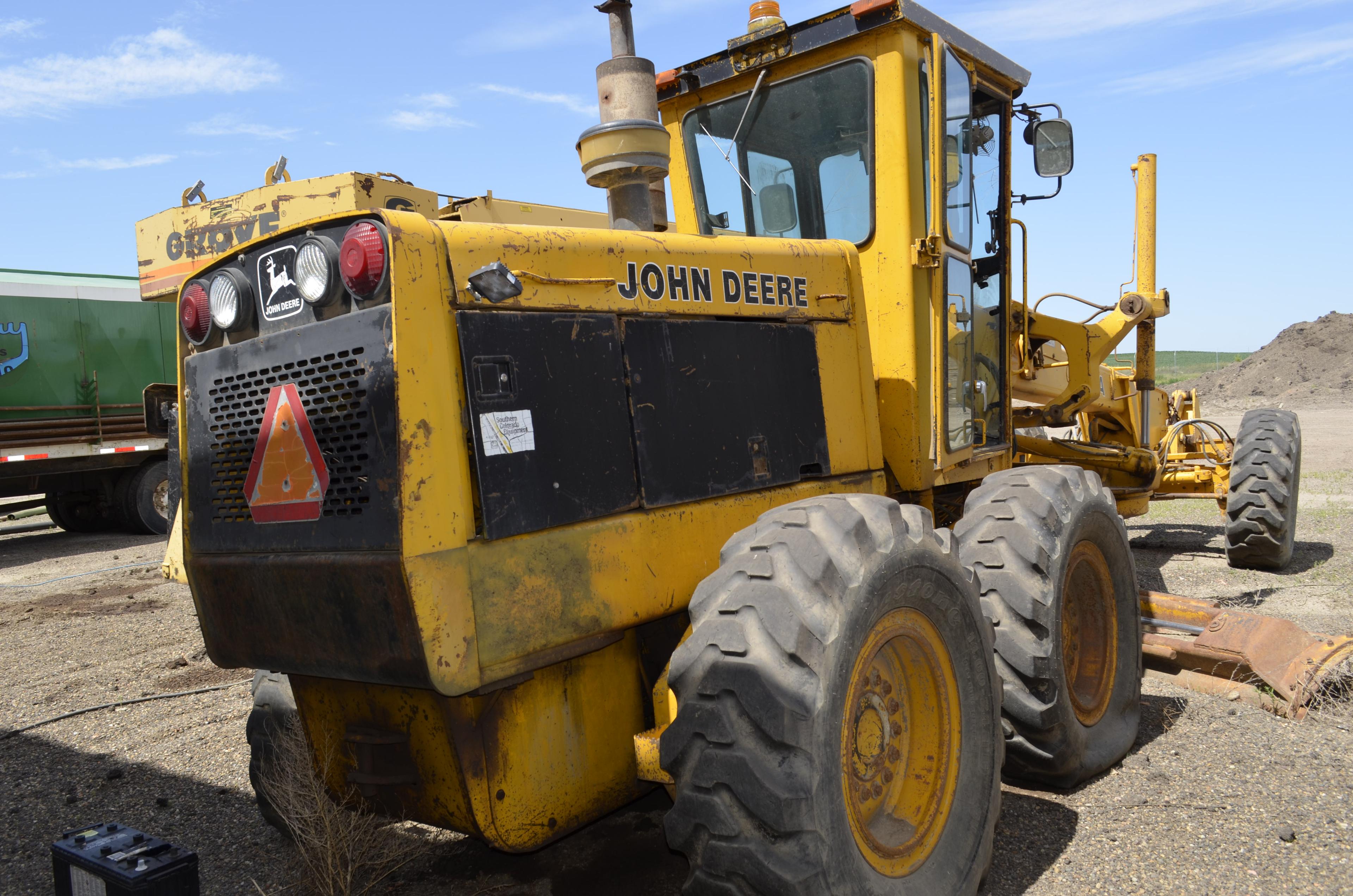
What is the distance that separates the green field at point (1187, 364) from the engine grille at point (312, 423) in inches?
1305

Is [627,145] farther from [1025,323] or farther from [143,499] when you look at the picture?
[143,499]

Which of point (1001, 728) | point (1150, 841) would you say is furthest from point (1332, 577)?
point (1001, 728)

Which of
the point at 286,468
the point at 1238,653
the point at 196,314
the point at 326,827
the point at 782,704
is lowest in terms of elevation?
the point at 1238,653

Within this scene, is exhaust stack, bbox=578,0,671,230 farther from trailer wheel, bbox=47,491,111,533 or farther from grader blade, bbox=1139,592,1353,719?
trailer wheel, bbox=47,491,111,533

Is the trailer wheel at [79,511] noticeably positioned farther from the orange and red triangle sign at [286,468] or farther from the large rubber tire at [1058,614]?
the large rubber tire at [1058,614]

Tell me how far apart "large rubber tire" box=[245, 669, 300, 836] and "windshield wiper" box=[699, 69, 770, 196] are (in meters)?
2.91

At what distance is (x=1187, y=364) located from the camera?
80.4m

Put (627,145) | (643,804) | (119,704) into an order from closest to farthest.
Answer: (627,145)
(643,804)
(119,704)

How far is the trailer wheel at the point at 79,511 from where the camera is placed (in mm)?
14766

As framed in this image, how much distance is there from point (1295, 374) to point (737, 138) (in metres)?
43.0

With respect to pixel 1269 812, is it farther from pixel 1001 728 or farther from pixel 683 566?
pixel 683 566

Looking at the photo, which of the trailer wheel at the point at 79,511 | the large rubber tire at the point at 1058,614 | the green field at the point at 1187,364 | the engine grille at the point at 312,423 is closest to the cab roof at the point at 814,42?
the large rubber tire at the point at 1058,614

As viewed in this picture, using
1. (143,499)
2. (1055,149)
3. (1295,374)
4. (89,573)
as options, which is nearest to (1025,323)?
(1055,149)

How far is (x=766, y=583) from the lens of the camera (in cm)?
258
